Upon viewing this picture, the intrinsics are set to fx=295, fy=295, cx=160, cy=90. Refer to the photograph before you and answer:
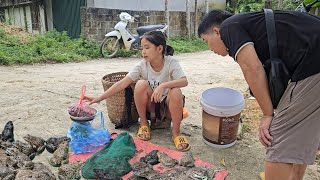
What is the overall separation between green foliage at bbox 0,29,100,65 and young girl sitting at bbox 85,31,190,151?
5270 mm

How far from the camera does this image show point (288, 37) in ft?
5.24

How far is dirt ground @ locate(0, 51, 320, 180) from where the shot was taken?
9.20 ft

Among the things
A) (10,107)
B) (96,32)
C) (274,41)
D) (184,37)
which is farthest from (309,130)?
(184,37)

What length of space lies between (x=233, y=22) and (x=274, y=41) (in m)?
0.24

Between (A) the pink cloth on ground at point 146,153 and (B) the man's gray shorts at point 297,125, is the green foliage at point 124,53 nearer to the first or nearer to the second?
(A) the pink cloth on ground at point 146,153

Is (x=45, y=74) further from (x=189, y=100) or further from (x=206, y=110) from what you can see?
(x=206, y=110)

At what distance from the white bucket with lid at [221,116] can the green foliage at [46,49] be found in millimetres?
5894

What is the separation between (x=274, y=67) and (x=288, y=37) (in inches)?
7.0

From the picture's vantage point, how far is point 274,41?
1.60 metres

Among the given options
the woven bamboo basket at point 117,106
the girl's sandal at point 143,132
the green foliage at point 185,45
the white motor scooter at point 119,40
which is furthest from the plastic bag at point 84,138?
the green foliage at point 185,45

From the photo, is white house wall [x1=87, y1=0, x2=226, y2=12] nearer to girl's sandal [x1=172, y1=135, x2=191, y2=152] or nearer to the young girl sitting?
the young girl sitting

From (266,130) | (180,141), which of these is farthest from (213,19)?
(180,141)

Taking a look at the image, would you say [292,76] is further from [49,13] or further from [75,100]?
[49,13]

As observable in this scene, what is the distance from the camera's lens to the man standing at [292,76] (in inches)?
62.6
